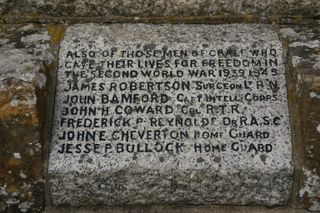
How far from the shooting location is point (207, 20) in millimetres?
2629

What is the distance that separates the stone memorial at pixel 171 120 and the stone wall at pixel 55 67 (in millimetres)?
64

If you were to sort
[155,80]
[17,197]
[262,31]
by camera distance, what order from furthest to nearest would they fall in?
[262,31], [155,80], [17,197]

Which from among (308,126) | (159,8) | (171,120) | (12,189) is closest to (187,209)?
(171,120)

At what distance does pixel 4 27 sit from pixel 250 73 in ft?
4.50

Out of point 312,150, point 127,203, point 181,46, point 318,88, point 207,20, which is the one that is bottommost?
point 127,203

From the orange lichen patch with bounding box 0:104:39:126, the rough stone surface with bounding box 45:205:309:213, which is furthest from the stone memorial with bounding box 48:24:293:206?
the orange lichen patch with bounding box 0:104:39:126

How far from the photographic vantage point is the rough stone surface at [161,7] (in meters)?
2.58

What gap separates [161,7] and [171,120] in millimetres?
735

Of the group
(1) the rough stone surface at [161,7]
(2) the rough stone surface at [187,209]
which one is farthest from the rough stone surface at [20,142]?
(1) the rough stone surface at [161,7]

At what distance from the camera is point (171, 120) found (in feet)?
7.31

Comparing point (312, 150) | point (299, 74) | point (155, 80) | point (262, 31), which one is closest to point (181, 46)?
point (155, 80)

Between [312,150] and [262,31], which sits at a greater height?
[262,31]

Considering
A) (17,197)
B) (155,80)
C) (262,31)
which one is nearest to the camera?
(17,197)

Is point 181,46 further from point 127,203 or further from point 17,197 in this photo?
point 17,197
